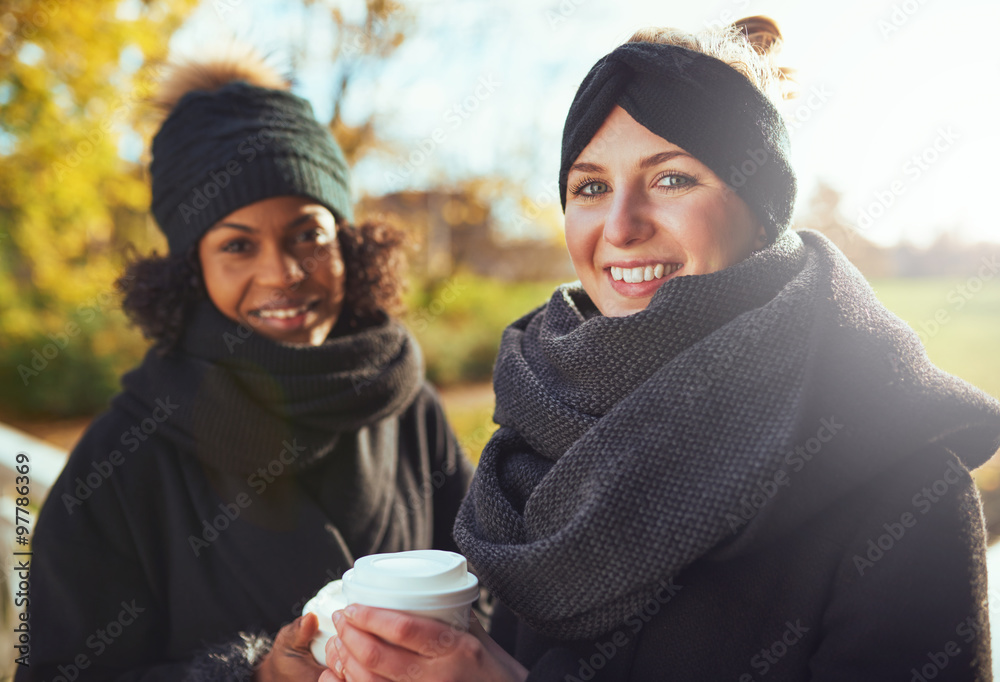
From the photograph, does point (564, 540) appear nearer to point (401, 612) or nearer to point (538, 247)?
point (401, 612)

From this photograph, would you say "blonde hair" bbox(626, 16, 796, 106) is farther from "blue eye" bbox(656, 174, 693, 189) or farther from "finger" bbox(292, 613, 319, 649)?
"finger" bbox(292, 613, 319, 649)

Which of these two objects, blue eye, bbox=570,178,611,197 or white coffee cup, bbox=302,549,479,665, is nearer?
white coffee cup, bbox=302,549,479,665

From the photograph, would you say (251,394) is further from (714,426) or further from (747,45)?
(747,45)

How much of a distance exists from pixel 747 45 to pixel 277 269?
4.87 feet

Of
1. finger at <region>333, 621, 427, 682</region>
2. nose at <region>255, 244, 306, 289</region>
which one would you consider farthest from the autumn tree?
finger at <region>333, 621, 427, 682</region>

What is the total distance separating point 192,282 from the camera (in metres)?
2.32

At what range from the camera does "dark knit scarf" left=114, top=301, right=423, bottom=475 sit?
6.90 ft

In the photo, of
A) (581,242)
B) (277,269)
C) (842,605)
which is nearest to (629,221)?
(581,242)

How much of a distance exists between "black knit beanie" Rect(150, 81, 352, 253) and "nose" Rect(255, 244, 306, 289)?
0.17 meters

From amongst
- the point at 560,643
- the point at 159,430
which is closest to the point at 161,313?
the point at 159,430

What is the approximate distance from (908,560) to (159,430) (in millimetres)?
2000

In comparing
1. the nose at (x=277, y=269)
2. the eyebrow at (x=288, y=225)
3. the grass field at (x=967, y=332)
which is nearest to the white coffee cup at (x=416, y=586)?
the nose at (x=277, y=269)

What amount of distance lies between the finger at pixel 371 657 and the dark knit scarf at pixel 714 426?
29 centimetres

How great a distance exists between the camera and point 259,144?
2.22m
